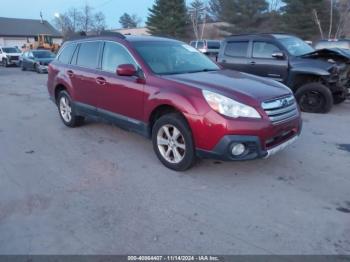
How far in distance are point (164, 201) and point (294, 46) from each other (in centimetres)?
648

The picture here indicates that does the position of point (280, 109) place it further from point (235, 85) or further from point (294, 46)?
point (294, 46)

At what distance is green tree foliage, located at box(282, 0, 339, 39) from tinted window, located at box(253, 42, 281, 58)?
34127 mm

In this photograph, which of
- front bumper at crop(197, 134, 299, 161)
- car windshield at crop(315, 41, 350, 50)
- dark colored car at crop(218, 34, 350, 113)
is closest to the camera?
front bumper at crop(197, 134, 299, 161)

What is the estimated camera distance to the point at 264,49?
8.89 m

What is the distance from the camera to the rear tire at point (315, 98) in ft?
26.3

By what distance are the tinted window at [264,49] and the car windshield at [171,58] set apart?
11.3 ft

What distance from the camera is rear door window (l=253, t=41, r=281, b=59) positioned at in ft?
28.5

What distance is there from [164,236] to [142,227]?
27cm

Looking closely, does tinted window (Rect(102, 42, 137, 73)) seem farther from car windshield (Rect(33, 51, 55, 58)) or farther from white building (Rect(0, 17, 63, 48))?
white building (Rect(0, 17, 63, 48))

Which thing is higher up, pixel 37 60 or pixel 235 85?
pixel 235 85

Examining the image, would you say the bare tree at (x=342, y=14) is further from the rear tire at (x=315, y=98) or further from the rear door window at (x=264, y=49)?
the rear tire at (x=315, y=98)

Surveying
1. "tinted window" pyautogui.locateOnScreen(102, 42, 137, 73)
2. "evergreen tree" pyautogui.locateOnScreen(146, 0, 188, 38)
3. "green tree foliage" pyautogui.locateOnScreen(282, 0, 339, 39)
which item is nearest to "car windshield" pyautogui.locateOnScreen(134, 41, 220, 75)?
"tinted window" pyautogui.locateOnScreen(102, 42, 137, 73)

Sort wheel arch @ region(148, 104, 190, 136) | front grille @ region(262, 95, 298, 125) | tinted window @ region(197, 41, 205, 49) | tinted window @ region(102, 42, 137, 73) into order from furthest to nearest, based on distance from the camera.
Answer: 1. tinted window @ region(197, 41, 205, 49)
2. tinted window @ region(102, 42, 137, 73)
3. wheel arch @ region(148, 104, 190, 136)
4. front grille @ region(262, 95, 298, 125)

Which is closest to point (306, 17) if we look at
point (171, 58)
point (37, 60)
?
point (37, 60)
